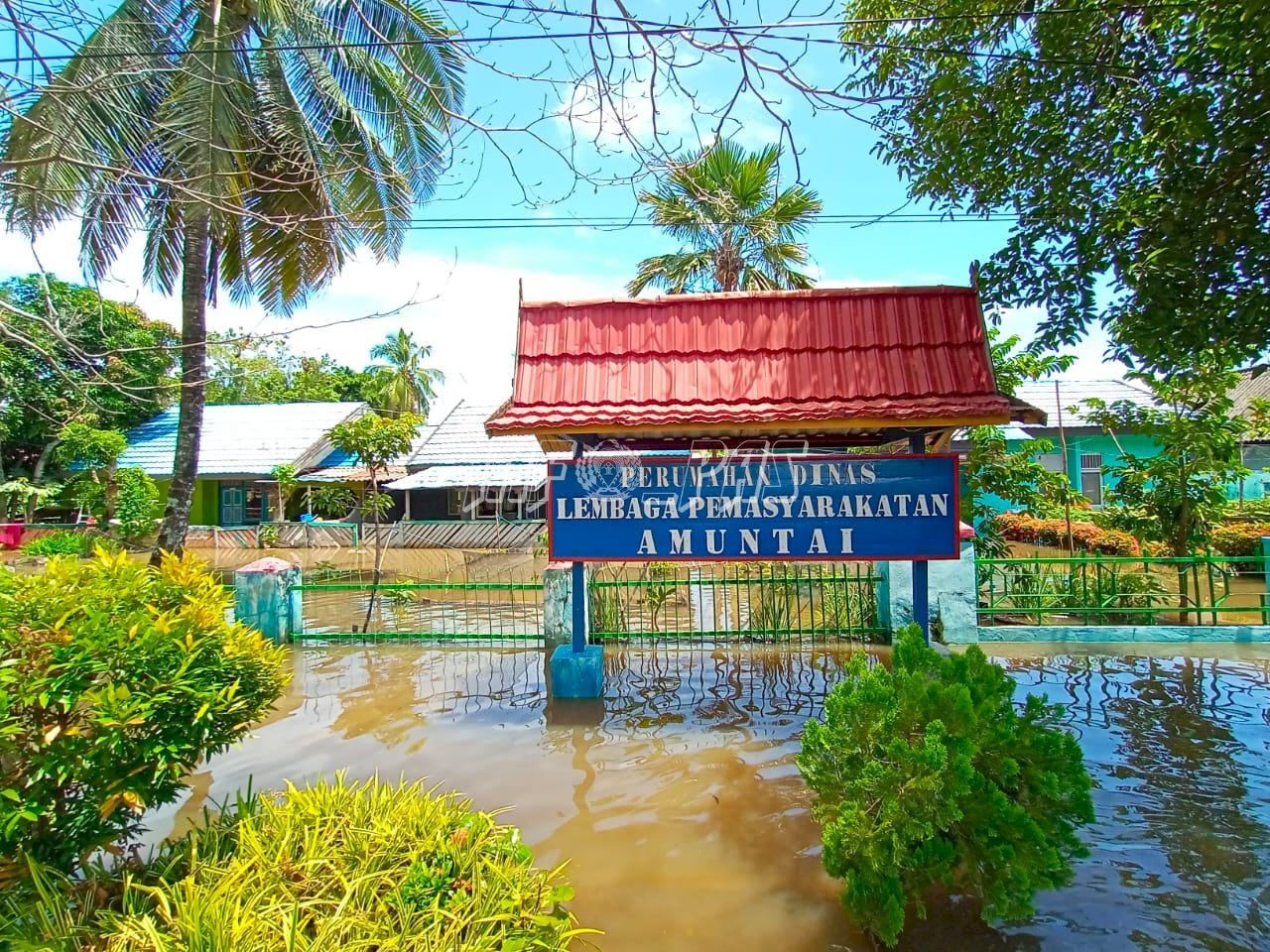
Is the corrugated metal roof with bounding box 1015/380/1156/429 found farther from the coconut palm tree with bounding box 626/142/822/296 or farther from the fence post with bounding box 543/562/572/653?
the fence post with bounding box 543/562/572/653

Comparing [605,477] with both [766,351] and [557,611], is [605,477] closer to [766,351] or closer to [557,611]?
[766,351]

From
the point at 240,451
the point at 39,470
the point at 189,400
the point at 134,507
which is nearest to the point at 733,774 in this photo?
the point at 189,400

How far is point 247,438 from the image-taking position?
27000mm

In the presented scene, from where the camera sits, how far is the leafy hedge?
1473 centimetres

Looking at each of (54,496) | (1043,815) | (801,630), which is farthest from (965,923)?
(54,496)

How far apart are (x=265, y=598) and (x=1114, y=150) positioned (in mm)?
9948

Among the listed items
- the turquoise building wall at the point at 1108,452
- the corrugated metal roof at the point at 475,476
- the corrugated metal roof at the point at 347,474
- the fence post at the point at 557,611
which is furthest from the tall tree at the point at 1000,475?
the corrugated metal roof at the point at 347,474

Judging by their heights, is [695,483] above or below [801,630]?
above

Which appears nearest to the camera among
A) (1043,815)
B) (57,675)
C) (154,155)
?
(57,675)

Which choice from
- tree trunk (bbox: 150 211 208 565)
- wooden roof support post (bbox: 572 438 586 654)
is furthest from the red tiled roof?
tree trunk (bbox: 150 211 208 565)

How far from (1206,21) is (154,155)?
12.3 meters

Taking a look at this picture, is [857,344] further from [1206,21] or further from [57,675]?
[57,675]

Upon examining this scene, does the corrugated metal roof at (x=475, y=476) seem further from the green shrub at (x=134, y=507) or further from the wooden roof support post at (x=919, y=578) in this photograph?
the wooden roof support post at (x=919, y=578)

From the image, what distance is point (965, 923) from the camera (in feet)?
11.6
